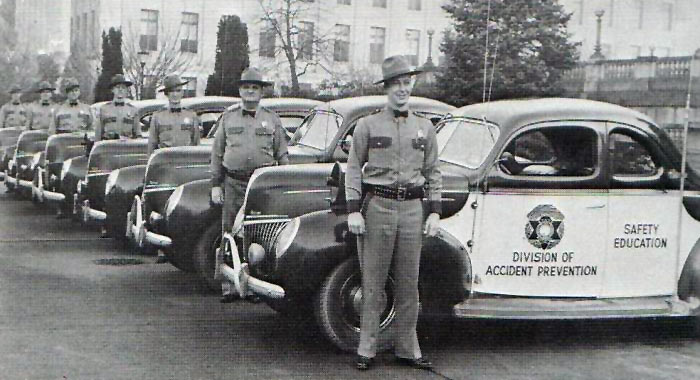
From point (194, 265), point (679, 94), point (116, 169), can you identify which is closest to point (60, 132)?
point (116, 169)

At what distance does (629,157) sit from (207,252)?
373 cm

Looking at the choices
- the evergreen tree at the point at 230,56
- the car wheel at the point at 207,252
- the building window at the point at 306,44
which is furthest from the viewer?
the building window at the point at 306,44

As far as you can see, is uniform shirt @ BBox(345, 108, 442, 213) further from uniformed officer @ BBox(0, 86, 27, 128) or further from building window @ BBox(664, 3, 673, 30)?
uniformed officer @ BBox(0, 86, 27, 128)

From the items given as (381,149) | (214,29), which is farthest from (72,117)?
(214,29)

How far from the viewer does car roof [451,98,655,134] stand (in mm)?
7230

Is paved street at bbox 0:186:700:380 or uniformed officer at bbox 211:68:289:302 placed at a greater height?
uniformed officer at bbox 211:68:289:302

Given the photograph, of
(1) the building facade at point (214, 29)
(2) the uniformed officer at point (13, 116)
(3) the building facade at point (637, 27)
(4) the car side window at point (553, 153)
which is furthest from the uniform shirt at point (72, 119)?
(1) the building facade at point (214, 29)

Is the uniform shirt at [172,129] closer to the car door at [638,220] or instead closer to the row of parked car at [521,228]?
the row of parked car at [521,228]

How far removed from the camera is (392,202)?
21.1ft

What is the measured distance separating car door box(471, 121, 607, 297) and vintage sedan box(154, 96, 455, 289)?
122cm

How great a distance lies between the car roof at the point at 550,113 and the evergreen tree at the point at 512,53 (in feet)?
22.1

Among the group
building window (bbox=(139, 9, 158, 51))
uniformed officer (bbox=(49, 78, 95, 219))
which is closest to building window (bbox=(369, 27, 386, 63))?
building window (bbox=(139, 9, 158, 51))

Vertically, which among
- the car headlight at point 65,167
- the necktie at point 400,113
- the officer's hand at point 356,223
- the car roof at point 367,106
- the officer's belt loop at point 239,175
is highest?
the car roof at point 367,106

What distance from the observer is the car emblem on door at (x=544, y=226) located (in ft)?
23.0
